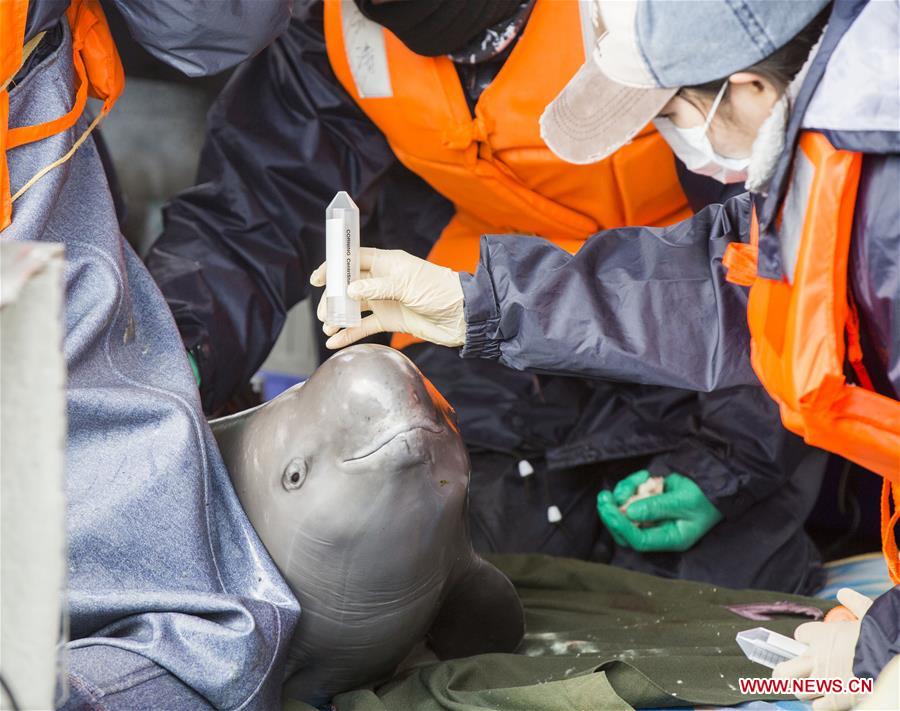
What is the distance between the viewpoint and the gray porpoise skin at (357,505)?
5.59 feet

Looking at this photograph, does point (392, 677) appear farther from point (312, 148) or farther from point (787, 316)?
point (312, 148)

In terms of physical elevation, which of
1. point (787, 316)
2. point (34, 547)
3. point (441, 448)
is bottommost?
point (441, 448)

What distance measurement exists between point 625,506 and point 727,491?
0.78 ft

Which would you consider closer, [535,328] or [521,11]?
[535,328]

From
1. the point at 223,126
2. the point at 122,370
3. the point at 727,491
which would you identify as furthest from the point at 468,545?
the point at 223,126

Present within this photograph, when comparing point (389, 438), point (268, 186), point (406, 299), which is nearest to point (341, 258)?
point (406, 299)

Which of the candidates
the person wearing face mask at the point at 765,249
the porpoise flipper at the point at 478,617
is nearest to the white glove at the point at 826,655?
the person wearing face mask at the point at 765,249

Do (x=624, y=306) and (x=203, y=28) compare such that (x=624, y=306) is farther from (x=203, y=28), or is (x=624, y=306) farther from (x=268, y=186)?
(x=268, y=186)

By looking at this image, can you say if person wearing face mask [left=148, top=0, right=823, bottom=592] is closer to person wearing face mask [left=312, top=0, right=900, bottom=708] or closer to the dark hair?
person wearing face mask [left=312, top=0, right=900, bottom=708]

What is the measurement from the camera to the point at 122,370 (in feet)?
5.99

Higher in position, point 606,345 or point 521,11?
point 521,11

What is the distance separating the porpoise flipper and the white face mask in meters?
0.80

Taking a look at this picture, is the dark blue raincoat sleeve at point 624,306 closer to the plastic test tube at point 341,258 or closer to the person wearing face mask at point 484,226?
the plastic test tube at point 341,258

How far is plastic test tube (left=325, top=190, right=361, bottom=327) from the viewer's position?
6.15 feet
